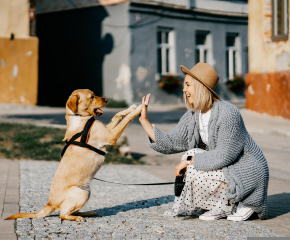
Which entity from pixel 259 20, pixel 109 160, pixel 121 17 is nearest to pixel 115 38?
pixel 121 17

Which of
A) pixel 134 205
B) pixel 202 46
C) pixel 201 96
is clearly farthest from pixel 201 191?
pixel 202 46

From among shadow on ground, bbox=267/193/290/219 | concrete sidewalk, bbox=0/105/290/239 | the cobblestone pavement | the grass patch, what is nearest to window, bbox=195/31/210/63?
concrete sidewalk, bbox=0/105/290/239

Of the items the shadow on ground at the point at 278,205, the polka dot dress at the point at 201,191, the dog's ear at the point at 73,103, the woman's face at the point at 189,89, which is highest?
the woman's face at the point at 189,89

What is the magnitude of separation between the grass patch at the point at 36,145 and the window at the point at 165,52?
1117 centimetres

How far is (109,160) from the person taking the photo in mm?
8516

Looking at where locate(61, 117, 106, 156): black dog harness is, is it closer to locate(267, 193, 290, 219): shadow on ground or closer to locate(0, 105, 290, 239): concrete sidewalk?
locate(0, 105, 290, 239): concrete sidewalk

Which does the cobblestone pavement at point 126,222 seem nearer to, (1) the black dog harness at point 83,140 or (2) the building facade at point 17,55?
(1) the black dog harness at point 83,140

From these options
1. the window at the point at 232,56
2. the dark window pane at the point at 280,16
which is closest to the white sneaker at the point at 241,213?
the dark window pane at the point at 280,16

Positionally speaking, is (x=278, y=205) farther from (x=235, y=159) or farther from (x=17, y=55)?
(x=17, y=55)

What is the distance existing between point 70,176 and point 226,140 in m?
1.51

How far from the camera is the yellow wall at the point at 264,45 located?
12.7 meters

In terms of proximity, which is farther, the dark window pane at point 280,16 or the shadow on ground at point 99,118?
the shadow on ground at point 99,118

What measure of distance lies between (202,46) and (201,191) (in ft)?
60.6

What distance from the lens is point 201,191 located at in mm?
4168
